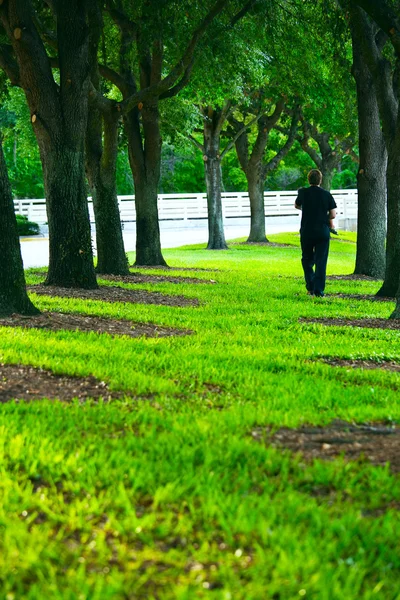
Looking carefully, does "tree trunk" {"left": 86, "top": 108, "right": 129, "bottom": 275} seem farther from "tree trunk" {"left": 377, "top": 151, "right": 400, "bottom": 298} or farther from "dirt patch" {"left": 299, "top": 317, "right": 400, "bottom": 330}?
"dirt patch" {"left": 299, "top": 317, "right": 400, "bottom": 330}

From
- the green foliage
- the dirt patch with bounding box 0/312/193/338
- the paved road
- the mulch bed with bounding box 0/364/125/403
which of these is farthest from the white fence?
the mulch bed with bounding box 0/364/125/403

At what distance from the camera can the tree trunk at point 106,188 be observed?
15961 millimetres

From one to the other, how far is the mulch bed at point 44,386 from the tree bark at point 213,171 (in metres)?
26.5

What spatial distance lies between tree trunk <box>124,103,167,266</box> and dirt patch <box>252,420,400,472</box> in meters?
15.0

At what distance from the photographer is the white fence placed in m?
53.2

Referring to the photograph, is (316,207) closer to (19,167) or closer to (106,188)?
(106,188)

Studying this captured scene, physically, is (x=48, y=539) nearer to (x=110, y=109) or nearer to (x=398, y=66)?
(x=398, y=66)

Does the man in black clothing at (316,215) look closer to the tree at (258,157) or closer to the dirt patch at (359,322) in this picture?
the dirt patch at (359,322)


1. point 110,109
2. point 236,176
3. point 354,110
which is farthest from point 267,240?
point 236,176

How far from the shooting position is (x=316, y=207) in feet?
41.2

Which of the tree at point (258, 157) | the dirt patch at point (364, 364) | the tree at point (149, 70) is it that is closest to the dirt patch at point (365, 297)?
the tree at point (149, 70)

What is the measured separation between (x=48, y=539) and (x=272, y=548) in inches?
34.4

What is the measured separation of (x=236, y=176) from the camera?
66.8 meters

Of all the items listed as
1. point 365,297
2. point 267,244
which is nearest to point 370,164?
point 365,297
